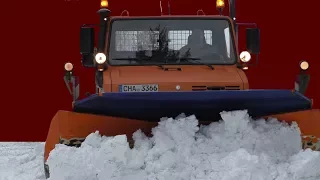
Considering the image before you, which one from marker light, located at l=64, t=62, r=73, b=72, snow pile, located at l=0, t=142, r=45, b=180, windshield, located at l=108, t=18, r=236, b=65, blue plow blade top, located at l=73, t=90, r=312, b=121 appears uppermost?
windshield, located at l=108, t=18, r=236, b=65

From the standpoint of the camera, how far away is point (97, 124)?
4.80 meters

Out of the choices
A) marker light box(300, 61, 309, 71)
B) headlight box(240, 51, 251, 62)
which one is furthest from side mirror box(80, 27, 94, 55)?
marker light box(300, 61, 309, 71)

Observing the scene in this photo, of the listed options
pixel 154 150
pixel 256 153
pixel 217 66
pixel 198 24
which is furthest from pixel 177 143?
pixel 198 24

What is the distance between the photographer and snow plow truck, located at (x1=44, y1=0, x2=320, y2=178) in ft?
15.2

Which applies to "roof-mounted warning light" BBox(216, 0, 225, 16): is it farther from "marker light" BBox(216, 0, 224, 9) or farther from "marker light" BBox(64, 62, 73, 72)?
"marker light" BBox(64, 62, 73, 72)

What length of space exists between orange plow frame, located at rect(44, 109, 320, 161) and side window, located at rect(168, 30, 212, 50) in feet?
4.20

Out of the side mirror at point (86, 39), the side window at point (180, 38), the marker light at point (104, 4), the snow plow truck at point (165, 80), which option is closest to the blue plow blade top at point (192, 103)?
the snow plow truck at point (165, 80)

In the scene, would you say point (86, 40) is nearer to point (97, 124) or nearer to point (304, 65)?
point (97, 124)

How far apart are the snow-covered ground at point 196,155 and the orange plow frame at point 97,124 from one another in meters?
0.23

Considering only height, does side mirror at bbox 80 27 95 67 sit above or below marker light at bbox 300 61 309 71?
above

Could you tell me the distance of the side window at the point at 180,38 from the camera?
5.92 metres

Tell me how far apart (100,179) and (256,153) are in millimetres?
1275

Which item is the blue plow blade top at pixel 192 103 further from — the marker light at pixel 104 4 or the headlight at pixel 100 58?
the marker light at pixel 104 4

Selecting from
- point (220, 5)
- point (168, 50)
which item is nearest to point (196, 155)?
point (168, 50)
